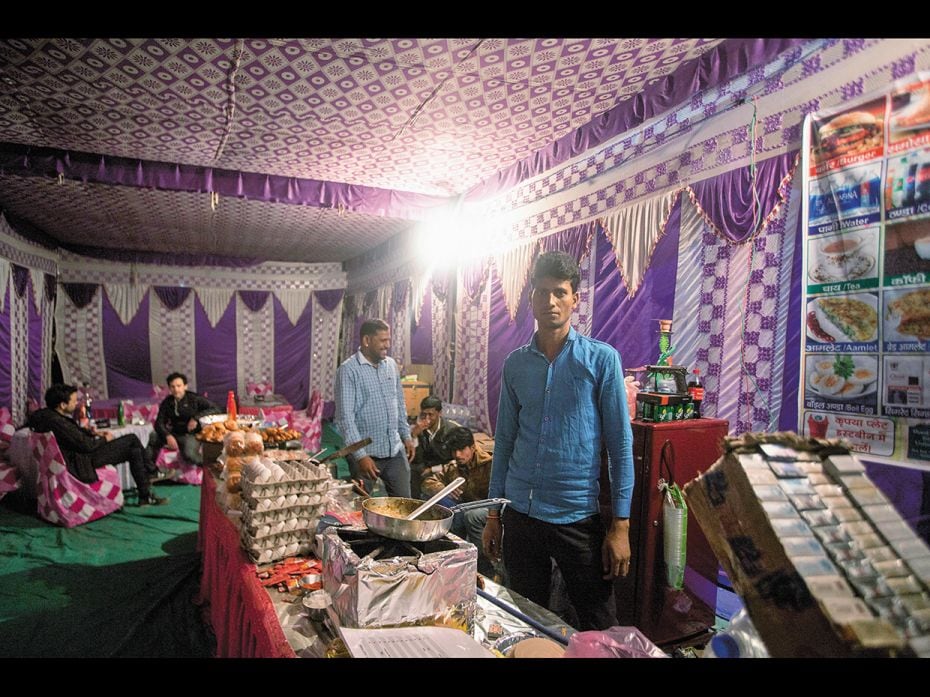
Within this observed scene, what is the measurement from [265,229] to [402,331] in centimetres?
262

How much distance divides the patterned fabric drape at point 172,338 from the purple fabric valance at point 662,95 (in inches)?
342

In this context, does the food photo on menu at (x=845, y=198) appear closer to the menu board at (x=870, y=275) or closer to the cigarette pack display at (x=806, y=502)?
the menu board at (x=870, y=275)

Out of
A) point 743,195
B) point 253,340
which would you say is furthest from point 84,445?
point 253,340

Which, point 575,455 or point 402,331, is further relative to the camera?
point 402,331

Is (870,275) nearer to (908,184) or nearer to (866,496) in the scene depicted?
(908,184)

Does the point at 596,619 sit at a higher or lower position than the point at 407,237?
lower

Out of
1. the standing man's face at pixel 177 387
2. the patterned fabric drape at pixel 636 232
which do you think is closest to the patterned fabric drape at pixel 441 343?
the patterned fabric drape at pixel 636 232

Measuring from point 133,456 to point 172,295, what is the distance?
6.33m

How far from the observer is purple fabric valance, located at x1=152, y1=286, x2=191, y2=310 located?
34.4ft

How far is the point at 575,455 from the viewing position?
1.87 m

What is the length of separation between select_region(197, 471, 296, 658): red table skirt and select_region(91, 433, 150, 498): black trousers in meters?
2.72

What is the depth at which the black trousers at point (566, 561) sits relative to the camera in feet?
6.19
